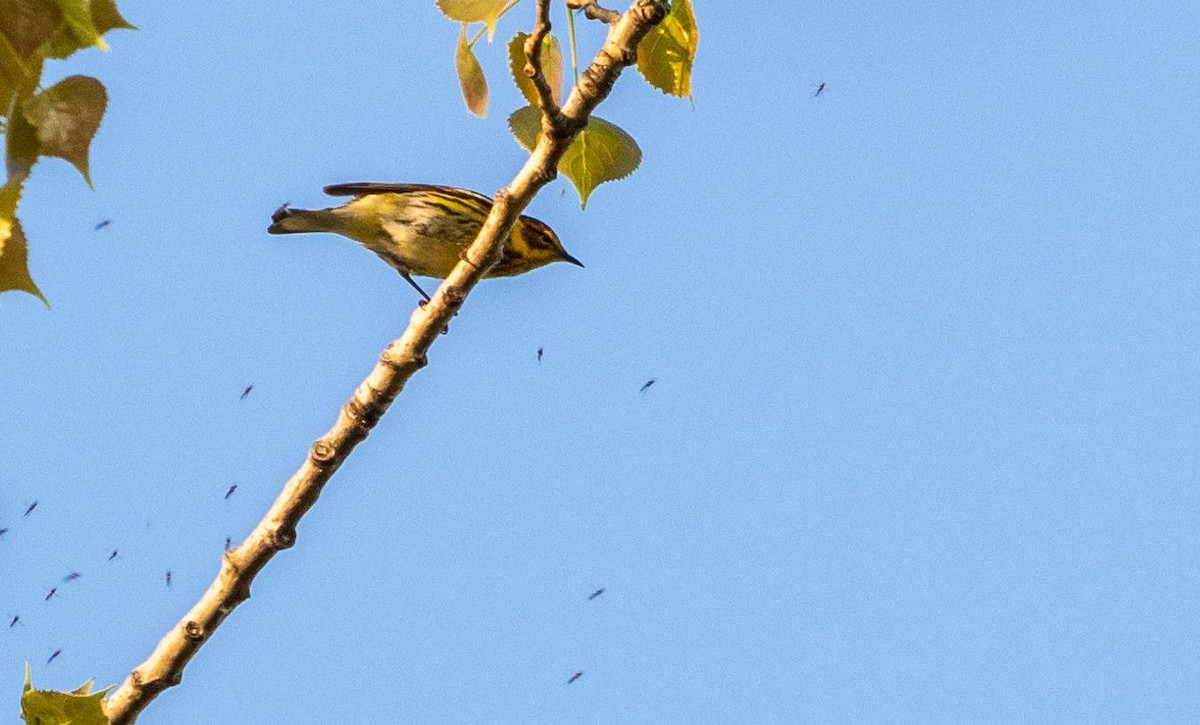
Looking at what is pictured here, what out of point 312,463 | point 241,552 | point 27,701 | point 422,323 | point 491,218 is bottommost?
point 27,701

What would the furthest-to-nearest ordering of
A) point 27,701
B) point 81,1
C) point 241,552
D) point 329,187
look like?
point 329,187, point 241,552, point 27,701, point 81,1

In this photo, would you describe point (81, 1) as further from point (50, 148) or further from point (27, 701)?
point (27, 701)

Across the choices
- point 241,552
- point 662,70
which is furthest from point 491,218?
point 241,552

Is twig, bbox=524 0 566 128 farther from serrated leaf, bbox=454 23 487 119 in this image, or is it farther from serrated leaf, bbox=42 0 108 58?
serrated leaf, bbox=42 0 108 58

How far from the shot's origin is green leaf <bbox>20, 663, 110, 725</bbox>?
2959 millimetres

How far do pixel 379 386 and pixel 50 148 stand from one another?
1.51 metres

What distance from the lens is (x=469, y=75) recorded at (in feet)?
12.0

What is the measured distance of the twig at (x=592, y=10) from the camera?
3.44 metres

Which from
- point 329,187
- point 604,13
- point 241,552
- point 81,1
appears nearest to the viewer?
point 81,1

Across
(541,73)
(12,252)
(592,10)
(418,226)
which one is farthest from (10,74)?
(418,226)

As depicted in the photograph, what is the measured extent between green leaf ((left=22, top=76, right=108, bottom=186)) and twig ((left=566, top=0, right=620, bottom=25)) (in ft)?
4.70

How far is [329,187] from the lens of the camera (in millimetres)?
7688

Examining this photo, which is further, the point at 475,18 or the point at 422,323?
the point at 422,323


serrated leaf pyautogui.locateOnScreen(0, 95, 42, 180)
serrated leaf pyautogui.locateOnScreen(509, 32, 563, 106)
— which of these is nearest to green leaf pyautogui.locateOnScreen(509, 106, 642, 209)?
serrated leaf pyautogui.locateOnScreen(509, 32, 563, 106)
